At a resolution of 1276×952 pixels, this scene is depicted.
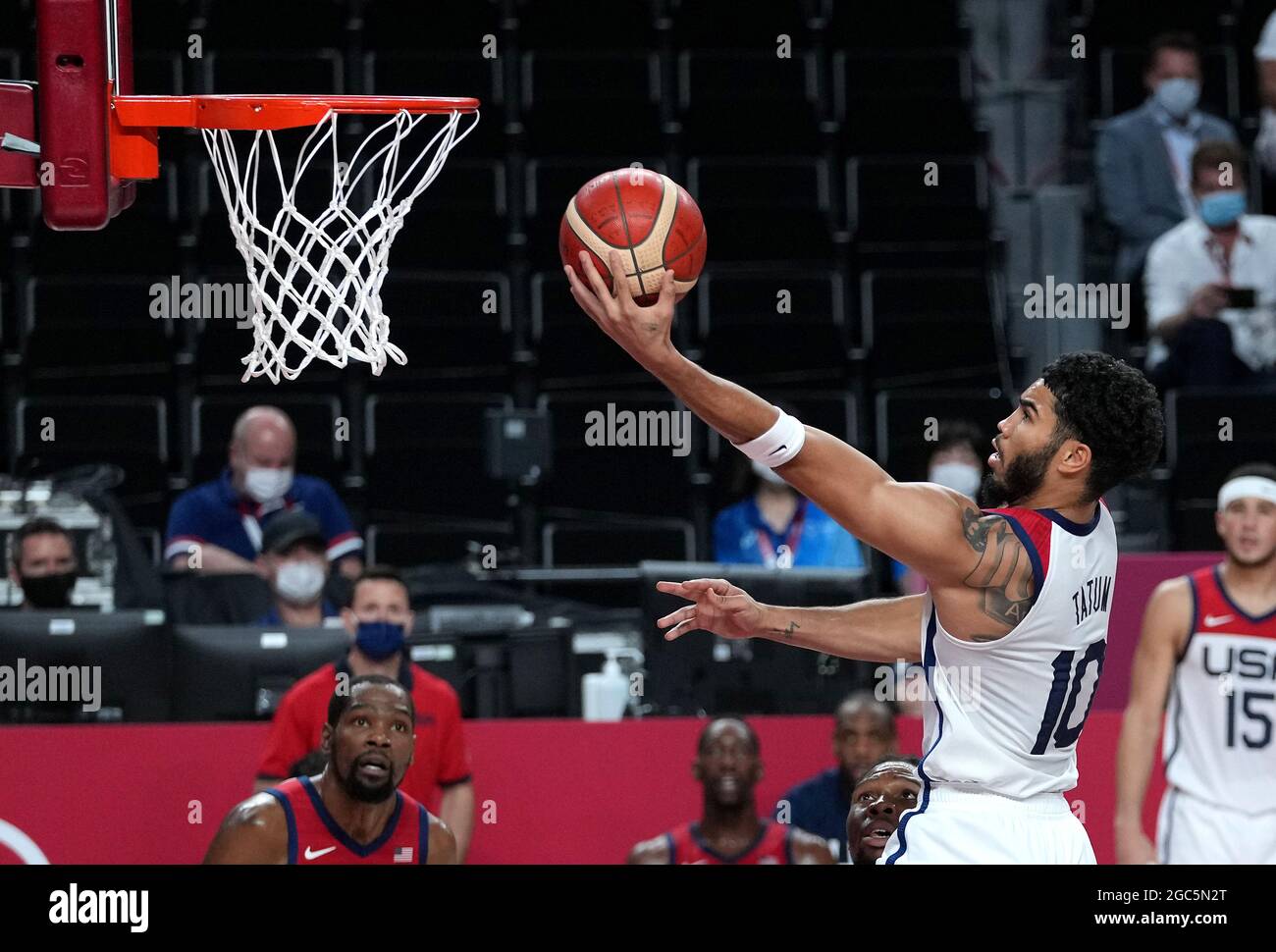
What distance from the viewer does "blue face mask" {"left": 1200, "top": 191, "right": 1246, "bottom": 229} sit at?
848 centimetres

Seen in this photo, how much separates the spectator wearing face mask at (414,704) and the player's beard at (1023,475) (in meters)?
2.70

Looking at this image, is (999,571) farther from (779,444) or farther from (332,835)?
(332,835)

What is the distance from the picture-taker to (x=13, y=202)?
925 centimetres

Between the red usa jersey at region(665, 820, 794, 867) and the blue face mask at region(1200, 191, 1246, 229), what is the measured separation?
12.0ft

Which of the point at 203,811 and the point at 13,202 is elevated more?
the point at 13,202

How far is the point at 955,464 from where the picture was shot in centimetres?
A: 753

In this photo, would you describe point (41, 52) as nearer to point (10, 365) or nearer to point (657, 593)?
point (657, 593)

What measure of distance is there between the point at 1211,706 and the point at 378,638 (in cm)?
273

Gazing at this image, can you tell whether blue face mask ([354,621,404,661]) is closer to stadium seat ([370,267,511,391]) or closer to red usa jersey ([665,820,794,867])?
red usa jersey ([665,820,794,867])

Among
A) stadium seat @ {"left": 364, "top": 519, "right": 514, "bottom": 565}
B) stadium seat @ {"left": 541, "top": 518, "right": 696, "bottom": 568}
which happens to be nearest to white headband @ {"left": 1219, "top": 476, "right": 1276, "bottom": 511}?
stadium seat @ {"left": 541, "top": 518, "right": 696, "bottom": 568}

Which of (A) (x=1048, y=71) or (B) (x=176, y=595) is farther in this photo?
(A) (x=1048, y=71)
